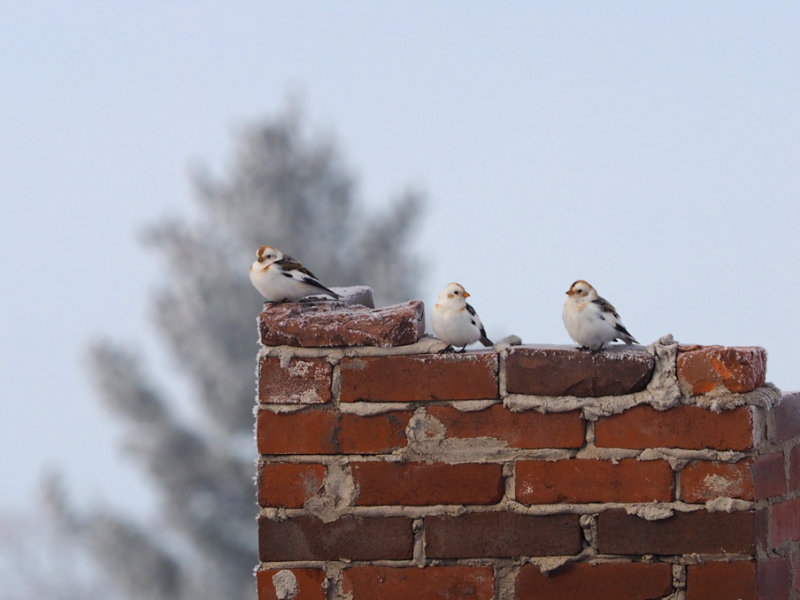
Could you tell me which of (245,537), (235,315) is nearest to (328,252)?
(235,315)

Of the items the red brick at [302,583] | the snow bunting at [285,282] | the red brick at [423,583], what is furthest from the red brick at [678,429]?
the snow bunting at [285,282]

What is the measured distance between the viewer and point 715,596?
196 centimetres

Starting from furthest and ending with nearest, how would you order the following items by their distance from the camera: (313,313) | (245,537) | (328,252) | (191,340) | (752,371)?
(328,252), (191,340), (245,537), (313,313), (752,371)

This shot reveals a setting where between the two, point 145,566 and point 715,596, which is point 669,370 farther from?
point 145,566

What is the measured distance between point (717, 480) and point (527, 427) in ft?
1.25

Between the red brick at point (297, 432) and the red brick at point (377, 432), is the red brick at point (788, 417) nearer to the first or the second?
the red brick at point (377, 432)

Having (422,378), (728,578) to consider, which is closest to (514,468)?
(422,378)

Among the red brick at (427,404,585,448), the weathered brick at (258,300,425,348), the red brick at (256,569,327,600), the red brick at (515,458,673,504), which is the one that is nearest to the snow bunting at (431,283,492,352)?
the weathered brick at (258,300,425,348)

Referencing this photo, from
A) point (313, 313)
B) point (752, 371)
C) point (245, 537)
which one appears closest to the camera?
point (752, 371)

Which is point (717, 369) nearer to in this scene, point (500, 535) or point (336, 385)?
point (500, 535)

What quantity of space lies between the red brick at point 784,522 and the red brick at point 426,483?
1.91ft

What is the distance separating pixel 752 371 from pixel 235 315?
26.3 feet

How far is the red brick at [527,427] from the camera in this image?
1.97 m

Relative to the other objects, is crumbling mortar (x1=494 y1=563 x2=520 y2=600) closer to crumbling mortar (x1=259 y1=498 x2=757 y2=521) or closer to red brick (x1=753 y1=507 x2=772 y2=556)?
crumbling mortar (x1=259 y1=498 x2=757 y2=521)
